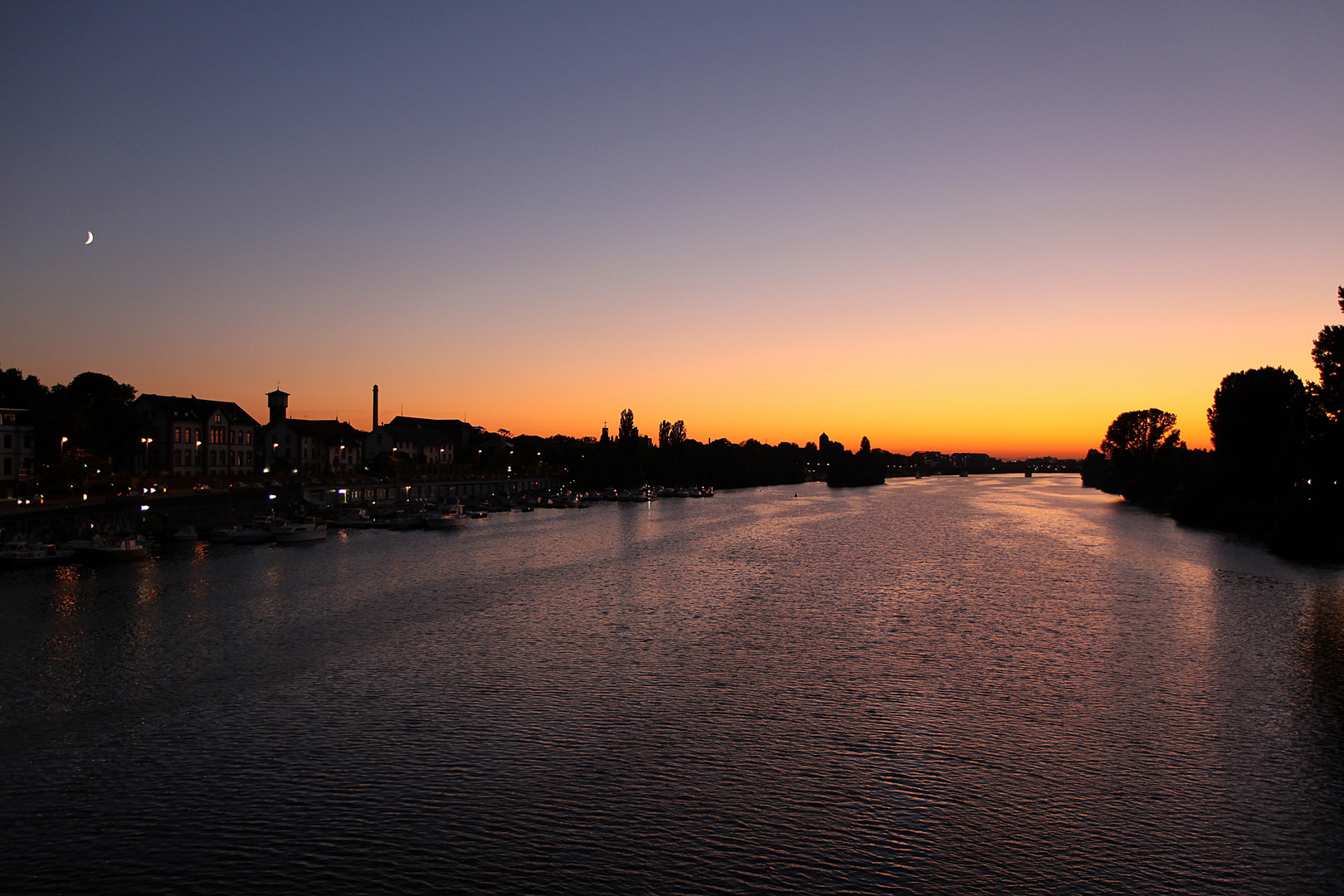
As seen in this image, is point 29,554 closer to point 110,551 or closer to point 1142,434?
point 110,551

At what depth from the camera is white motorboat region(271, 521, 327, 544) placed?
77125 mm

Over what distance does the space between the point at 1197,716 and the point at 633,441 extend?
Result: 176 metres

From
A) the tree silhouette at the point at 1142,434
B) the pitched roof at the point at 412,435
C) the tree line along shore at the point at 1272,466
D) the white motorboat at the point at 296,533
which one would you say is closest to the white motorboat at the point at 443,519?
the white motorboat at the point at 296,533

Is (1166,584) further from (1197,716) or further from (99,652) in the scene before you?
(99,652)

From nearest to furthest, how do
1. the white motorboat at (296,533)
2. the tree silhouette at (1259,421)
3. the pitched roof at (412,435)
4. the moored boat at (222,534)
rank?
the moored boat at (222,534) < the white motorboat at (296,533) < the tree silhouette at (1259,421) < the pitched roof at (412,435)

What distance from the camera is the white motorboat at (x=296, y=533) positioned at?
77.1m

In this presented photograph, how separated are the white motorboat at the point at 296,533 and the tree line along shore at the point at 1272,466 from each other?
83.5 m

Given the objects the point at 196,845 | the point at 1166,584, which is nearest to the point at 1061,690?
the point at 196,845

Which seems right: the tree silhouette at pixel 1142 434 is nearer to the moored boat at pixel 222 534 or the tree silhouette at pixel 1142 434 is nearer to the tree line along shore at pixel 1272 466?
the tree line along shore at pixel 1272 466

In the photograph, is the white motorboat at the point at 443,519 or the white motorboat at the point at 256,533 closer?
the white motorboat at the point at 256,533

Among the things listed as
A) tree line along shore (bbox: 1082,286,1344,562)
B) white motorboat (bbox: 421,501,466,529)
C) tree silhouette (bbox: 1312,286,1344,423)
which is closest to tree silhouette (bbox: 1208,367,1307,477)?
tree line along shore (bbox: 1082,286,1344,562)

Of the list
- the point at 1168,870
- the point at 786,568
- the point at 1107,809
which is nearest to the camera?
the point at 1168,870

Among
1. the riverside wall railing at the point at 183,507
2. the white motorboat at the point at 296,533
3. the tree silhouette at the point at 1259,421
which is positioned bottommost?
the white motorboat at the point at 296,533

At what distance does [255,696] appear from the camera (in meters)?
26.5
